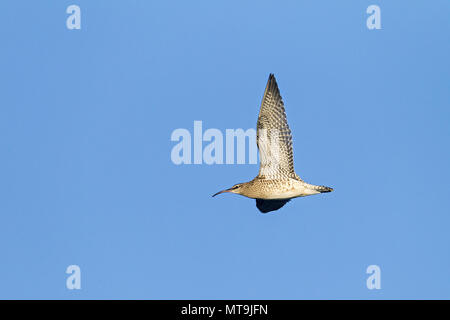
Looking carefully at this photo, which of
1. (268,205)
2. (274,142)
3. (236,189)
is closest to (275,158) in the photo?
(274,142)

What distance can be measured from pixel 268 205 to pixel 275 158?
6.25ft

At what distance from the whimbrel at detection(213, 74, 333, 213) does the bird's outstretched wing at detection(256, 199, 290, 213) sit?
1.25 m

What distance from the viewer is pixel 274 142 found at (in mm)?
17141

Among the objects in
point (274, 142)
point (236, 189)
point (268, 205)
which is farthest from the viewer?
point (268, 205)

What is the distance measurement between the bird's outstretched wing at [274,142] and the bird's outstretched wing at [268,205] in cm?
146

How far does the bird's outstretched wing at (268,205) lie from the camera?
18.6m

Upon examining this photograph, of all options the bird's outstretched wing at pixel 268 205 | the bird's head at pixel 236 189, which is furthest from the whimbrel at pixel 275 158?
the bird's outstretched wing at pixel 268 205

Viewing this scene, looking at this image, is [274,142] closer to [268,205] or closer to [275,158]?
[275,158]

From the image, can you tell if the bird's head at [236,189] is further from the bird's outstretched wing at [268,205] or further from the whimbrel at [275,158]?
the bird's outstretched wing at [268,205]

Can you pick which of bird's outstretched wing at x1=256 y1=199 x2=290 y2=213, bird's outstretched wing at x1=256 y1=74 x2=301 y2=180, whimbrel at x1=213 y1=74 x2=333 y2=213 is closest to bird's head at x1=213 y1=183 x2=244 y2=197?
whimbrel at x1=213 y1=74 x2=333 y2=213

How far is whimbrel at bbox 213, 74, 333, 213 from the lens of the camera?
17.1 m

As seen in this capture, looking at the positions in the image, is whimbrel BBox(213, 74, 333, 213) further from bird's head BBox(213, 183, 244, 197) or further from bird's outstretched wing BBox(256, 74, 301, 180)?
bird's head BBox(213, 183, 244, 197)
